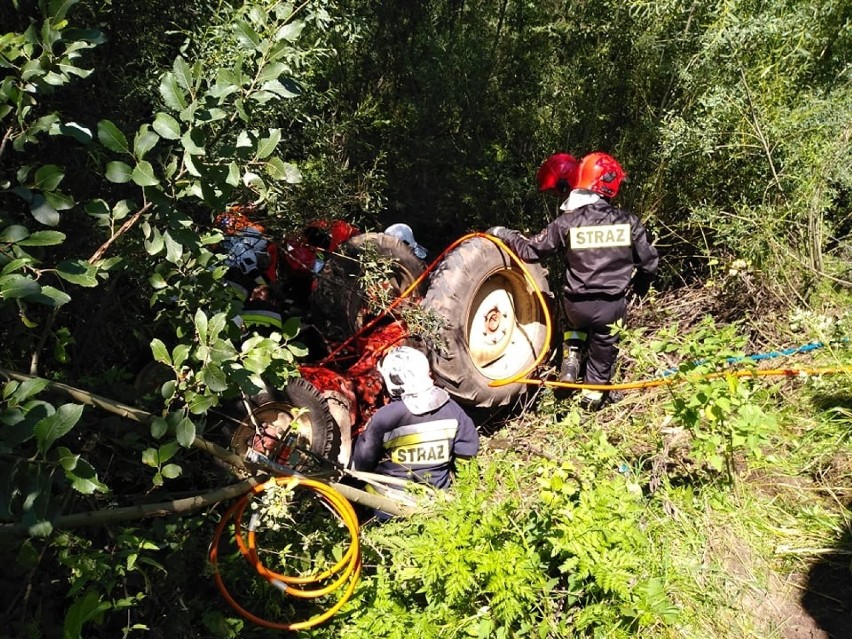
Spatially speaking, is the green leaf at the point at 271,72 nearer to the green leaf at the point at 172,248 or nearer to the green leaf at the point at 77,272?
the green leaf at the point at 172,248

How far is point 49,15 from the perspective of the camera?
1583 millimetres

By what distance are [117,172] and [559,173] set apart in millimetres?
3020

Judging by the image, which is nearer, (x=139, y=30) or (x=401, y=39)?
(x=139, y=30)

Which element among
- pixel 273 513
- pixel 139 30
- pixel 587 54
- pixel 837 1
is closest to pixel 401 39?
pixel 587 54

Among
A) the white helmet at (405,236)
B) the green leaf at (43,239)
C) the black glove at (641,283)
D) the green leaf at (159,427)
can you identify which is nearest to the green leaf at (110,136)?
the green leaf at (43,239)

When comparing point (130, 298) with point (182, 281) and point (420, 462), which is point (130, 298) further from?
point (420, 462)

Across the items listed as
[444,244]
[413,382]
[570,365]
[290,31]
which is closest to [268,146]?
[290,31]

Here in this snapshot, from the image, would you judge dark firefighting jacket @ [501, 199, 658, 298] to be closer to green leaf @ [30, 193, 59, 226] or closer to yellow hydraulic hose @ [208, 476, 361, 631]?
yellow hydraulic hose @ [208, 476, 361, 631]

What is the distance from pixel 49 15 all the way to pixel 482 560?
6.43ft

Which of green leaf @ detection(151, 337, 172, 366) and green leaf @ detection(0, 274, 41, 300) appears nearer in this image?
green leaf @ detection(0, 274, 41, 300)

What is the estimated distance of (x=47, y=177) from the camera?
58.8 inches

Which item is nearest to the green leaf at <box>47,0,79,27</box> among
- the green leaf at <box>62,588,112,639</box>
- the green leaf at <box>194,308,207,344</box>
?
the green leaf at <box>194,308,207,344</box>

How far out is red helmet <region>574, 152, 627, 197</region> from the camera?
3922 mm

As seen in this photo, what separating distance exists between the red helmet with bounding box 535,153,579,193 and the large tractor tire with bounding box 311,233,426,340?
95 cm
